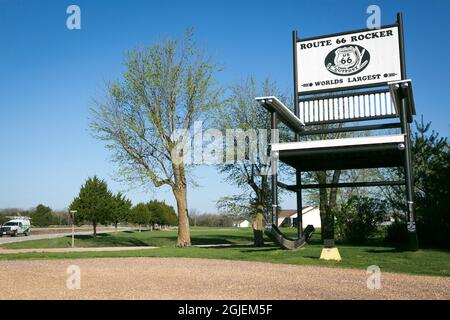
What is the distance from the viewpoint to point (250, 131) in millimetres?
19219

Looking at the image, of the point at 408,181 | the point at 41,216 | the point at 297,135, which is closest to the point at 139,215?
the point at 41,216

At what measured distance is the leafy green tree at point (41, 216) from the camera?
2621 inches

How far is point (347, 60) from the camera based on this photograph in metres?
10.6

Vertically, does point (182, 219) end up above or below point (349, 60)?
below

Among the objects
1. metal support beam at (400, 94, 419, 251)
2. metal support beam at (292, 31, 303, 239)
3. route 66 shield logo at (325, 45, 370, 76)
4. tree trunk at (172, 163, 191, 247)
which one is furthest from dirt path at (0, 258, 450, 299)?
tree trunk at (172, 163, 191, 247)

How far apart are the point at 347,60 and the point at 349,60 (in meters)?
0.05

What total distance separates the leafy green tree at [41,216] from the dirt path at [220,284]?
6369 cm

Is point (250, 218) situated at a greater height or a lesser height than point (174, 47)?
lesser

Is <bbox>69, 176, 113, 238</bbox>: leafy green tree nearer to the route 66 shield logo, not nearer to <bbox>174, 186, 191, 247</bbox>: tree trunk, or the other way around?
<bbox>174, 186, 191, 247</bbox>: tree trunk

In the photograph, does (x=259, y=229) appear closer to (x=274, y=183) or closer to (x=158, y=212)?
(x=274, y=183)

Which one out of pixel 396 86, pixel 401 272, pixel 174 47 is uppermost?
pixel 174 47
